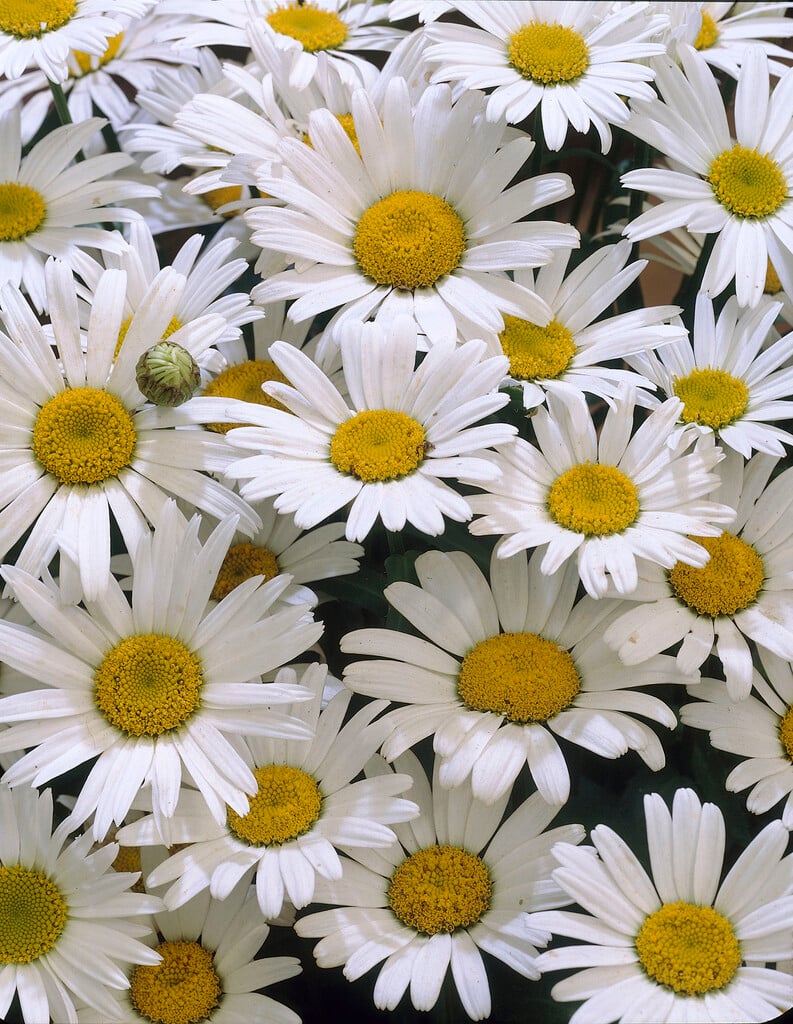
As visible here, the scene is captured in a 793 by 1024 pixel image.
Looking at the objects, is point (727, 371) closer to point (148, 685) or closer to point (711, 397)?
point (711, 397)

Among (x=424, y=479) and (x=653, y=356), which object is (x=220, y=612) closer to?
(x=424, y=479)

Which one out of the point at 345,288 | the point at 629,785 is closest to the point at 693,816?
the point at 629,785

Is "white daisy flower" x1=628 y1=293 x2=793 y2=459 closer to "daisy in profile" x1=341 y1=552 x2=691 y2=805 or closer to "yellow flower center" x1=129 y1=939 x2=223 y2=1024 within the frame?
"daisy in profile" x1=341 y1=552 x2=691 y2=805

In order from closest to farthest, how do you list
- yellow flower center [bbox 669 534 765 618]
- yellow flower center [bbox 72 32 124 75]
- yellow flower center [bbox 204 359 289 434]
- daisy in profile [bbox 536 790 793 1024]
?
daisy in profile [bbox 536 790 793 1024], yellow flower center [bbox 669 534 765 618], yellow flower center [bbox 204 359 289 434], yellow flower center [bbox 72 32 124 75]

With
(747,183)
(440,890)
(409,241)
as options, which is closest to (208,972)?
(440,890)

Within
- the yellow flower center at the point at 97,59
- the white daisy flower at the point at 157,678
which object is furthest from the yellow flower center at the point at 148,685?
the yellow flower center at the point at 97,59

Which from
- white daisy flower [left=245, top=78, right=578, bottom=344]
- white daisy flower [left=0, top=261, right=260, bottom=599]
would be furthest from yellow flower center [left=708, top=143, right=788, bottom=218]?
white daisy flower [left=0, top=261, right=260, bottom=599]
